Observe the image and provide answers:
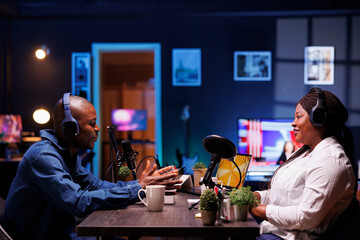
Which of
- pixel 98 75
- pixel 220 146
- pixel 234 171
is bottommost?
pixel 234 171

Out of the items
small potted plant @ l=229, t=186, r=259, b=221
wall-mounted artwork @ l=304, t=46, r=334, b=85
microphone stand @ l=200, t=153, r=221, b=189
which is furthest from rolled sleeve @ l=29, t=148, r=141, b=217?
wall-mounted artwork @ l=304, t=46, r=334, b=85

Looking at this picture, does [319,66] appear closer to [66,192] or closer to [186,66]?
[186,66]

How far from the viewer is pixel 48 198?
65.2 inches

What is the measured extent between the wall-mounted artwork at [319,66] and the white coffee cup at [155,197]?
4.02 metres

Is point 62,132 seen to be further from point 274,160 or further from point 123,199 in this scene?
point 274,160

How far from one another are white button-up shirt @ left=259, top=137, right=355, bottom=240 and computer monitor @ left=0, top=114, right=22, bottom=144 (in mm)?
3922

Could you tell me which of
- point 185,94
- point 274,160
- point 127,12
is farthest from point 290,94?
point 127,12

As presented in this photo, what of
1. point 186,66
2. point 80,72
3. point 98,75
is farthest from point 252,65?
point 80,72

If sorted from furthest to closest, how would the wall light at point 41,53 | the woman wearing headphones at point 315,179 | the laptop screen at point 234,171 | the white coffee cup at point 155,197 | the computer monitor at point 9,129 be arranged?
the wall light at point 41,53 < the computer monitor at point 9,129 < the laptop screen at point 234,171 < the white coffee cup at point 155,197 < the woman wearing headphones at point 315,179

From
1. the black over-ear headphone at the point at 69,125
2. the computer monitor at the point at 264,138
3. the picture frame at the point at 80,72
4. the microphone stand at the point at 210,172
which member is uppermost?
the picture frame at the point at 80,72

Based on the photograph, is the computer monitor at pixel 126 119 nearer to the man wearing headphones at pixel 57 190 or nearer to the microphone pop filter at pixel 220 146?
the man wearing headphones at pixel 57 190

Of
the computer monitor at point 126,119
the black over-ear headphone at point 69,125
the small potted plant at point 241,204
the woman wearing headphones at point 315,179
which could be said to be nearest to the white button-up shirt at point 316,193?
the woman wearing headphones at point 315,179

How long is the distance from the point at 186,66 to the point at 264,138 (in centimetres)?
143

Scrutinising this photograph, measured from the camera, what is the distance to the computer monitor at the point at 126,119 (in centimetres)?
549
